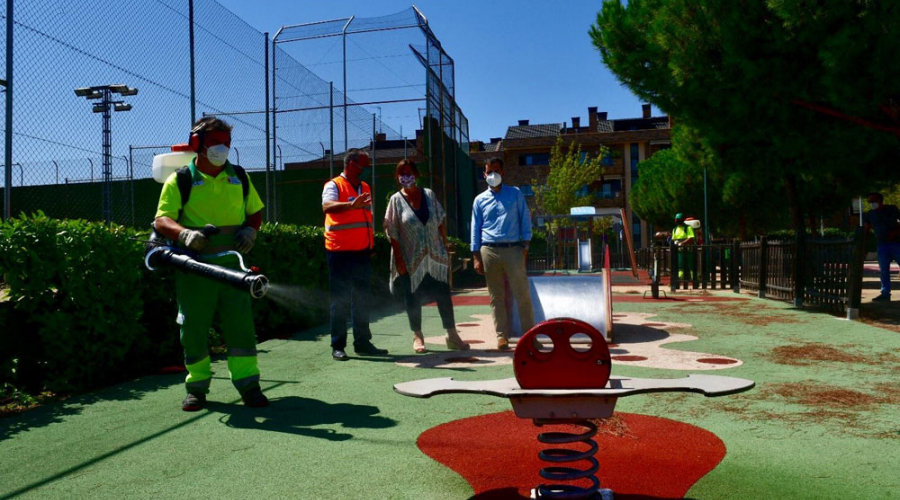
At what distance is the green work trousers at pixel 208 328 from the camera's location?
4277mm

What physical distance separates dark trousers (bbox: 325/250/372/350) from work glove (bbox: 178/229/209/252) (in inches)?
81.7

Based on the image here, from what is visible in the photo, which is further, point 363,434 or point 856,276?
point 856,276

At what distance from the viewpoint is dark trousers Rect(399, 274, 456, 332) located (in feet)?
21.3

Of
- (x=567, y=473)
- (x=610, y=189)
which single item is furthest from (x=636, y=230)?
(x=567, y=473)

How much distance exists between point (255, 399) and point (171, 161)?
1.69 meters

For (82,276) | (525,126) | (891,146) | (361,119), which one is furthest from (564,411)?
(525,126)

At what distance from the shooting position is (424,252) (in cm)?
648

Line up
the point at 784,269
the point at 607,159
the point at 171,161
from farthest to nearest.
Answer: the point at 607,159, the point at 784,269, the point at 171,161

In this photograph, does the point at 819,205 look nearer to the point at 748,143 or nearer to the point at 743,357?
the point at 748,143

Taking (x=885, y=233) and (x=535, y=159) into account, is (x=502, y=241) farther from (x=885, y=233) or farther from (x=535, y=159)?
(x=535, y=159)

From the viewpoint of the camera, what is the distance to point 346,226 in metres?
6.02

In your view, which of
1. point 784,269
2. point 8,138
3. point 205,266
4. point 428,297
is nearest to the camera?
point 205,266

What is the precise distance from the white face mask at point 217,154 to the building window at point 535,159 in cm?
→ 5848

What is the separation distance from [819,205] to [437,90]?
50.0 feet
